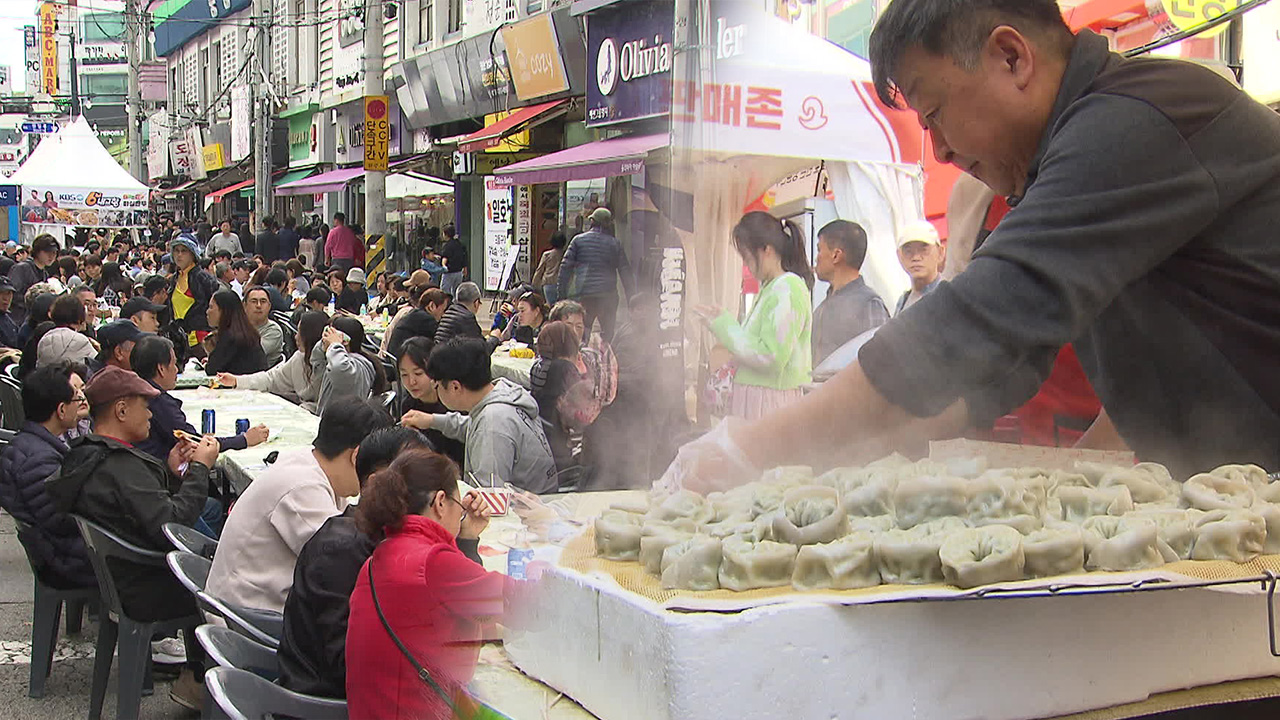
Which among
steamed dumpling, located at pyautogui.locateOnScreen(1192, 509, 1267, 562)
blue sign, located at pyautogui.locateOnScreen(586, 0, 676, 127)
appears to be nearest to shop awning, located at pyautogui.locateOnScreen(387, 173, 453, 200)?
blue sign, located at pyautogui.locateOnScreen(586, 0, 676, 127)

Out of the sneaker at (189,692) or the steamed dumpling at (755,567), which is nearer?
the steamed dumpling at (755,567)

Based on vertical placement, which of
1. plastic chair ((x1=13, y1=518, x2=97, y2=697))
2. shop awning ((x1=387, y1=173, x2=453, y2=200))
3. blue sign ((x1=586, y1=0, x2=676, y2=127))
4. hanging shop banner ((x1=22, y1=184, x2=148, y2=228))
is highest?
blue sign ((x1=586, y1=0, x2=676, y2=127))

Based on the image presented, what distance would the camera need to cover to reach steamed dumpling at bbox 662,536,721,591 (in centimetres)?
158

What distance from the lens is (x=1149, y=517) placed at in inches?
67.1

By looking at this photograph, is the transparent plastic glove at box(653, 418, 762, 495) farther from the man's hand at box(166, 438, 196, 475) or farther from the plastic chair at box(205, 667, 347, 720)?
the man's hand at box(166, 438, 196, 475)

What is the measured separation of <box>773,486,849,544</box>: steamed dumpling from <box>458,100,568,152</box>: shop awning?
46.1ft

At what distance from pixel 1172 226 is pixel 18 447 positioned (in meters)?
5.17

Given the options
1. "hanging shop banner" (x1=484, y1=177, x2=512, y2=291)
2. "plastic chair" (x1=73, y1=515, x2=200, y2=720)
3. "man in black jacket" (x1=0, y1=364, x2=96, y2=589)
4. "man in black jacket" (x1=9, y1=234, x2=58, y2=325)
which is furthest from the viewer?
"hanging shop banner" (x1=484, y1=177, x2=512, y2=291)

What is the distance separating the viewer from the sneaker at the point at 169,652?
5.69 m

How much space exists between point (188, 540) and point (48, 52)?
51.4 meters

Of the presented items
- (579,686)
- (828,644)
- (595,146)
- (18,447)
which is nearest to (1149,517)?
(828,644)

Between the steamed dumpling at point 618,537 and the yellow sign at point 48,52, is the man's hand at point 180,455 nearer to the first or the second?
the steamed dumpling at point 618,537

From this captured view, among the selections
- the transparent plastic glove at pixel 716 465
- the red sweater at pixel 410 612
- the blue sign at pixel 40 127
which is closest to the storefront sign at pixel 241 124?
the blue sign at pixel 40 127

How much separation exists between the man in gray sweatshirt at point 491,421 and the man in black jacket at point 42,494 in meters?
1.66
